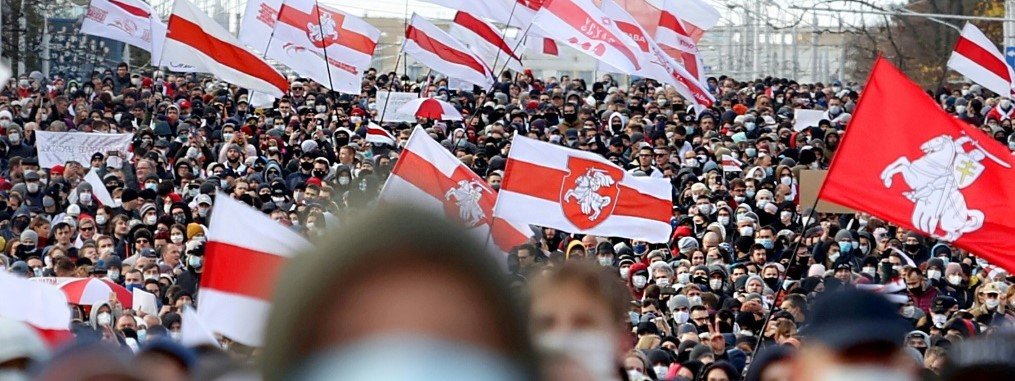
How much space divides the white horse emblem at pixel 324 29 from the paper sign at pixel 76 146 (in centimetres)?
291

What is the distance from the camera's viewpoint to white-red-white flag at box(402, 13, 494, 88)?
23.0 m

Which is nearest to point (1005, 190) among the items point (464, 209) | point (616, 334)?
point (464, 209)

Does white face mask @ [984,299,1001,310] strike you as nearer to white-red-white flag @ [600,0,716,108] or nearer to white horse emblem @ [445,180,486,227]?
white-red-white flag @ [600,0,716,108]

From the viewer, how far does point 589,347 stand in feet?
7.95

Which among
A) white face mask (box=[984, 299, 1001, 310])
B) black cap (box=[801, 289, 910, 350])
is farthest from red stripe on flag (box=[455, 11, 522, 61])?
black cap (box=[801, 289, 910, 350])

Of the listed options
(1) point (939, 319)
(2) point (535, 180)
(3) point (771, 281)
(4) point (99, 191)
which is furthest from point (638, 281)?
(4) point (99, 191)

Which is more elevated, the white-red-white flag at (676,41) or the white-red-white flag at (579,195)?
the white-red-white flag at (676,41)

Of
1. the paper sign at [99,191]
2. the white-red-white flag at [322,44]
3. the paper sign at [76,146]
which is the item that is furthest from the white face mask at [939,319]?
the paper sign at [76,146]

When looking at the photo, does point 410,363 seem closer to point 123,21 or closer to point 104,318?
point 104,318

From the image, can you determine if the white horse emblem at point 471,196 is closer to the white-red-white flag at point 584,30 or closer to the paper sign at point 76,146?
the white-red-white flag at point 584,30

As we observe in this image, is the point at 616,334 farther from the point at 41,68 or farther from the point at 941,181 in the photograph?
the point at 41,68

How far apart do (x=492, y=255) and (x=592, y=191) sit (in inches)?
402

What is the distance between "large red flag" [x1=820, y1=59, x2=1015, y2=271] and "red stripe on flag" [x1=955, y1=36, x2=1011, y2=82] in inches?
577

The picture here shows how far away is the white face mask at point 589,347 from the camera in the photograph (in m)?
2.31
